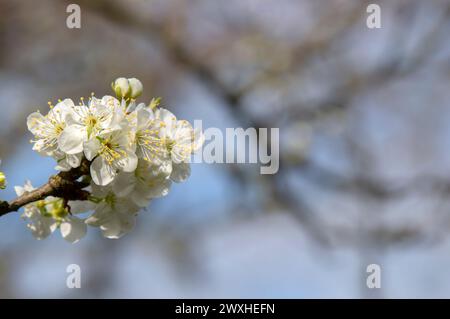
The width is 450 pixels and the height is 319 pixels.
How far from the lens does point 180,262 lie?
5.32m

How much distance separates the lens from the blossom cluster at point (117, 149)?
1083 millimetres

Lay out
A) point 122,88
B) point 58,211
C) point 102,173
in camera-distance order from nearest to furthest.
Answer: point 102,173
point 122,88
point 58,211

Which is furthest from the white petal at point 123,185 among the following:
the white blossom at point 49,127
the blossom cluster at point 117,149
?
the white blossom at point 49,127

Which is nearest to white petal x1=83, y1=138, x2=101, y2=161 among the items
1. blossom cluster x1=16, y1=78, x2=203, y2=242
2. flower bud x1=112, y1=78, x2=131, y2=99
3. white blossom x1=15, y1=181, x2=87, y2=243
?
blossom cluster x1=16, y1=78, x2=203, y2=242

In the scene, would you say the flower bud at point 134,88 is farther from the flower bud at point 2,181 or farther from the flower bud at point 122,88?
the flower bud at point 2,181

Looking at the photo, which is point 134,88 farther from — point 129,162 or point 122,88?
point 129,162

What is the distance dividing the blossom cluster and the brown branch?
0.04 ft

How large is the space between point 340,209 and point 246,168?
738 mm

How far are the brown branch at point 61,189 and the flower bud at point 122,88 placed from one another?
0.15m

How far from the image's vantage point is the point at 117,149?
43.3 inches

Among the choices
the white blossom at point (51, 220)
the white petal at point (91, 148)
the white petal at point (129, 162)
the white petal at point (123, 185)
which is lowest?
the white blossom at point (51, 220)

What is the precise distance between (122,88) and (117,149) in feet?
0.43

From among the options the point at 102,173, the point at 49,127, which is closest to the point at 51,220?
the point at 49,127
